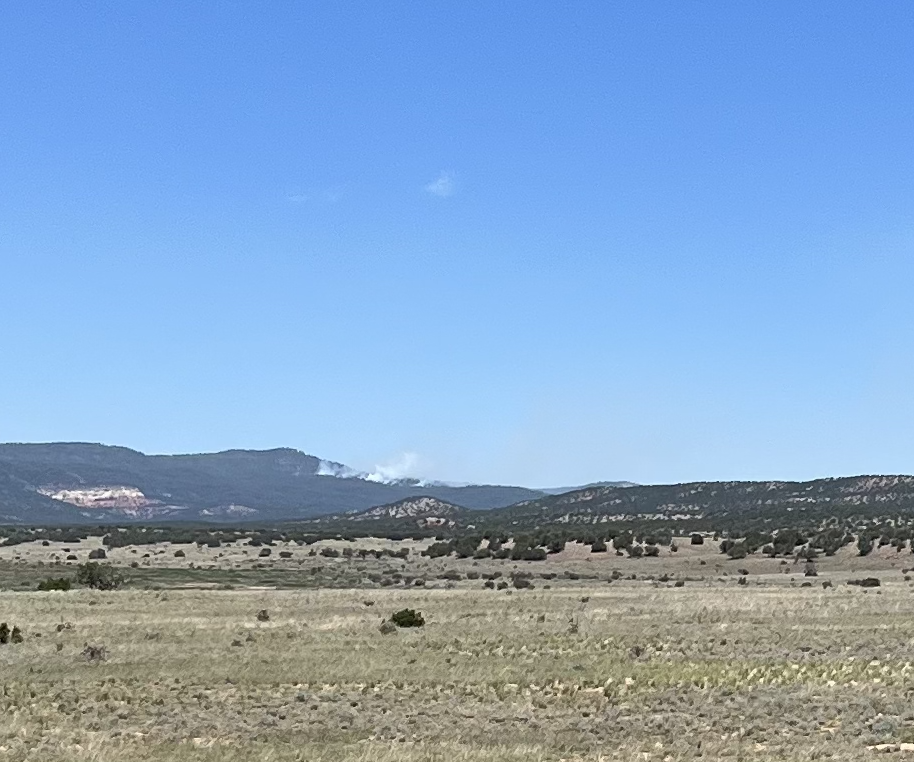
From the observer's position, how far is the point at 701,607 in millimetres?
39312

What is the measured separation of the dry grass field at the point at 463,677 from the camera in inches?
739

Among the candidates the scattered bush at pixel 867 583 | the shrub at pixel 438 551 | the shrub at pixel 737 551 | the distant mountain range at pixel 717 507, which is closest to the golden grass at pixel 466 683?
the scattered bush at pixel 867 583

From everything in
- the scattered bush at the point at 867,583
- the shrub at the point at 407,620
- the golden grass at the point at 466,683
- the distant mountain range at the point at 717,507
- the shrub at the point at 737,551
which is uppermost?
the distant mountain range at the point at 717,507

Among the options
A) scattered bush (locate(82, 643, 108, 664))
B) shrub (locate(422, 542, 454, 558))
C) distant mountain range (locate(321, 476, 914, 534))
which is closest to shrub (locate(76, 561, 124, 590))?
scattered bush (locate(82, 643, 108, 664))

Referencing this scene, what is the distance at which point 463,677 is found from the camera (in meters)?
25.1

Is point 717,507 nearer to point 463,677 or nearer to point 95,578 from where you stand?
point 95,578

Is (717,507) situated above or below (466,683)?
above

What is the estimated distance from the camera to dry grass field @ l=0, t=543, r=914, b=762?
18.8m

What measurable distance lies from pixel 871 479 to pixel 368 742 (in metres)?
156

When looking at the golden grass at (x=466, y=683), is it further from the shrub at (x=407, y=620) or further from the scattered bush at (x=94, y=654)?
the shrub at (x=407, y=620)

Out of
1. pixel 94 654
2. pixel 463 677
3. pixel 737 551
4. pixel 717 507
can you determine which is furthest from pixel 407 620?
pixel 717 507

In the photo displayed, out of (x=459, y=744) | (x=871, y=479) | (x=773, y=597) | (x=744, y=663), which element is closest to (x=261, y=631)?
(x=744, y=663)

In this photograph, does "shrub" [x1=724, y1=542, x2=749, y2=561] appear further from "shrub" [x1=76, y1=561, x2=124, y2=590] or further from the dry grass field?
"shrub" [x1=76, y1=561, x2=124, y2=590]

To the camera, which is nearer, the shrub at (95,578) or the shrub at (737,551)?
the shrub at (95,578)
